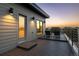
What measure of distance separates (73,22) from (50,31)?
2.34 meters

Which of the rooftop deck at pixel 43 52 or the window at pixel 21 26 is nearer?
the rooftop deck at pixel 43 52

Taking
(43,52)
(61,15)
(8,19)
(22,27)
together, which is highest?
(61,15)

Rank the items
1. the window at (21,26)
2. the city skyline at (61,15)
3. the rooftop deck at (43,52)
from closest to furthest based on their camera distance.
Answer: the rooftop deck at (43,52) < the window at (21,26) < the city skyline at (61,15)

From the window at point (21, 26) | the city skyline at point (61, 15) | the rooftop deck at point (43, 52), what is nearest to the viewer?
the rooftop deck at point (43, 52)

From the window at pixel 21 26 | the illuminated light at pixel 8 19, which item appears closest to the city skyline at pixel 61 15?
the window at pixel 21 26


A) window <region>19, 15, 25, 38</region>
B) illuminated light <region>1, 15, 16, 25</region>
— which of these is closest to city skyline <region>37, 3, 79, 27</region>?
window <region>19, 15, 25, 38</region>

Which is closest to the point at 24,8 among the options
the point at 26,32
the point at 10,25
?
the point at 26,32

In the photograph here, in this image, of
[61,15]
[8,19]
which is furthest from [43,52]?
[61,15]

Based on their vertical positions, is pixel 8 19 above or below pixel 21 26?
above

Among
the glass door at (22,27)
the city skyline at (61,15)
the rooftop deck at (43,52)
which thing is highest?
the city skyline at (61,15)

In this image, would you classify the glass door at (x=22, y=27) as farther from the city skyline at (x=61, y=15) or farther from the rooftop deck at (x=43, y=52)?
the city skyline at (x=61, y=15)

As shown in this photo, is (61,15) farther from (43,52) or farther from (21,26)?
(43,52)

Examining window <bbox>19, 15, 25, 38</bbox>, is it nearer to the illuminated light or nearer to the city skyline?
the illuminated light

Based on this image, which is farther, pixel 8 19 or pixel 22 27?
pixel 22 27
